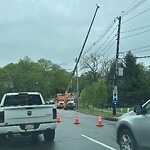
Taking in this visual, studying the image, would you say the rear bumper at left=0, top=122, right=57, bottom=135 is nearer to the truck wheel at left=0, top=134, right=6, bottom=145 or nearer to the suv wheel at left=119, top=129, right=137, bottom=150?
the truck wheel at left=0, top=134, right=6, bottom=145

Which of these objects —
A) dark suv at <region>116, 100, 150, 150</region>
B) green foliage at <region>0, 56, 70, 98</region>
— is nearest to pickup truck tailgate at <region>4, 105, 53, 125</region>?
dark suv at <region>116, 100, 150, 150</region>

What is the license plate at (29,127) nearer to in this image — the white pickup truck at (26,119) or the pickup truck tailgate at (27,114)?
the white pickup truck at (26,119)

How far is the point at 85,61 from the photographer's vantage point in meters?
89.9

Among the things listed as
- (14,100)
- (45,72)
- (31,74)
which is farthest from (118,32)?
(45,72)

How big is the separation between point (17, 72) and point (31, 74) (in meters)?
5.20

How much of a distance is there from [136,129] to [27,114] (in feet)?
17.0

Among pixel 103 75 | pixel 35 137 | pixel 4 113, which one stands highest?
pixel 103 75

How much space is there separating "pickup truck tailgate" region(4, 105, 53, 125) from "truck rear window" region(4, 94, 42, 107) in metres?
2.24

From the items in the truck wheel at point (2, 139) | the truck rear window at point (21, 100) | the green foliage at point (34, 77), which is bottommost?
the truck wheel at point (2, 139)

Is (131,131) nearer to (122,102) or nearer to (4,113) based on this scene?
(4,113)

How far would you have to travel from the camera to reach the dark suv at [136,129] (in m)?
8.16

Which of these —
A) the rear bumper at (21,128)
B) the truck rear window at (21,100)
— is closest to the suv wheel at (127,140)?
the rear bumper at (21,128)

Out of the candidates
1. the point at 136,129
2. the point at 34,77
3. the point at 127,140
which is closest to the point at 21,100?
the point at 127,140

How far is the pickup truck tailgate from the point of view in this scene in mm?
12398
